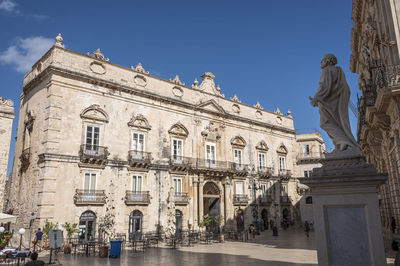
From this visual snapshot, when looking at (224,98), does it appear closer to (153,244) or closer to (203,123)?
(203,123)

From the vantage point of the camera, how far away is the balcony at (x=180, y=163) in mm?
24562

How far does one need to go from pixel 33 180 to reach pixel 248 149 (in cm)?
1911

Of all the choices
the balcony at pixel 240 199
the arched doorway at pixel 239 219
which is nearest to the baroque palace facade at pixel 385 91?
the balcony at pixel 240 199

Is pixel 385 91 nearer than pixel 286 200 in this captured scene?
Yes

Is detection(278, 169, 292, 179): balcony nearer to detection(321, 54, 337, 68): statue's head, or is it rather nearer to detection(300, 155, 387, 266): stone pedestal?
detection(321, 54, 337, 68): statue's head

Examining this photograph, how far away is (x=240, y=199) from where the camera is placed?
95.6ft

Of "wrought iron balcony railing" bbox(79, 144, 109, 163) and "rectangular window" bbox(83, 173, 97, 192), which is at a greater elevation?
"wrought iron balcony railing" bbox(79, 144, 109, 163)

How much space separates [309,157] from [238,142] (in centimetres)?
1842

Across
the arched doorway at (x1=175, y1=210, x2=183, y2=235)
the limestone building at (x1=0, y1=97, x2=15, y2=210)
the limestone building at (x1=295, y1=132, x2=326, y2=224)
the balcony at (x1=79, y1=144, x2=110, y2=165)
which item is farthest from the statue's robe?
the limestone building at (x1=295, y1=132, x2=326, y2=224)

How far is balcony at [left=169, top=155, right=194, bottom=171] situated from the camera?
24562 mm

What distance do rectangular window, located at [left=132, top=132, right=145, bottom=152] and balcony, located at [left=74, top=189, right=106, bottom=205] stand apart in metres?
4.12

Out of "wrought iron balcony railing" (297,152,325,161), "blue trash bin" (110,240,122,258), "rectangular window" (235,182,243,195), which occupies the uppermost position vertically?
"wrought iron balcony railing" (297,152,325,161)

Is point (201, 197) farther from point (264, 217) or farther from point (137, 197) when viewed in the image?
point (264, 217)

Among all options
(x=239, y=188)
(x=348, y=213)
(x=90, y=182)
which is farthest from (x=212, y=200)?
(x=348, y=213)
